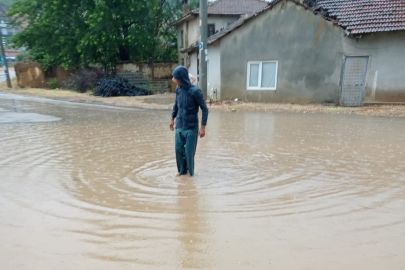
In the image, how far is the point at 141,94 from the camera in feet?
64.6

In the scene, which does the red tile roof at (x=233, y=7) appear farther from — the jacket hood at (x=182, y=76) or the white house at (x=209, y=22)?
the jacket hood at (x=182, y=76)

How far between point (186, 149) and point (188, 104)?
0.71 metres

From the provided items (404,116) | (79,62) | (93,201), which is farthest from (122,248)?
(79,62)

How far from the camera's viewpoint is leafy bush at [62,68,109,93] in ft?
70.3

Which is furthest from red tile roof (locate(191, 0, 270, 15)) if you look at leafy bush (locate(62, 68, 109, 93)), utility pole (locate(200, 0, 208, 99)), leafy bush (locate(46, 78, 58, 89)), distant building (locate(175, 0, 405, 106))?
leafy bush (locate(46, 78, 58, 89))

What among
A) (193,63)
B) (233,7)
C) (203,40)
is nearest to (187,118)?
(203,40)

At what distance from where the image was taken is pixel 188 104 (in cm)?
509

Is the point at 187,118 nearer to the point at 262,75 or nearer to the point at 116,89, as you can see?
the point at 262,75

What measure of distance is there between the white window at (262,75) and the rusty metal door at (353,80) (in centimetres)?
294

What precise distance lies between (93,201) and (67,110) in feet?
34.2

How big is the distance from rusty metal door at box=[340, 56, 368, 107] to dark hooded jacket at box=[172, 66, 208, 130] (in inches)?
425

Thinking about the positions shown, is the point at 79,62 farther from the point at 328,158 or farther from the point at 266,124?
the point at 328,158

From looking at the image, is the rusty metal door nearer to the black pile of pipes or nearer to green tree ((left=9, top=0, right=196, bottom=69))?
the black pile of pipes

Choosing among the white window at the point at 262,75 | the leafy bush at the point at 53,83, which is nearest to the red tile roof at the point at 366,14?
the white window at the point at 262,75
